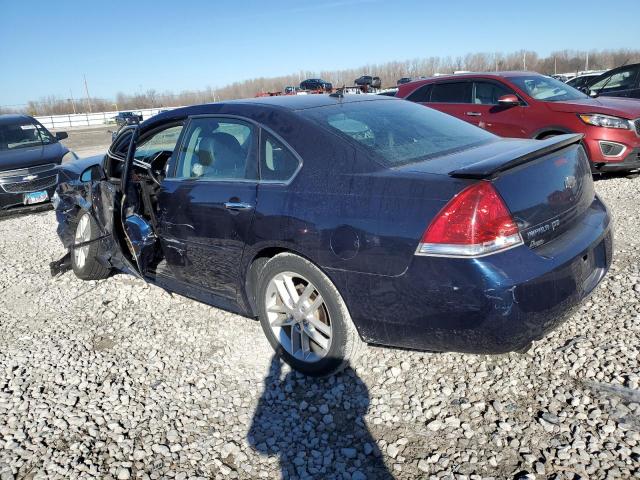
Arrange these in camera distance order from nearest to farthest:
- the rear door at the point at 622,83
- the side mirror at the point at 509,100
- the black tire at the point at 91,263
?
the black tire at the point at 91,263 → the side mirror at the point at 509,100 → the rear door at the point at 622,83

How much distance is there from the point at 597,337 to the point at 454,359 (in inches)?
36.0

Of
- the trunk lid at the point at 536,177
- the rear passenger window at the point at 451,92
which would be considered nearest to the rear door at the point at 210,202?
the trunk lid at the point at 536,177

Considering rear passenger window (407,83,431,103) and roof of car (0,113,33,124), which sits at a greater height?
roof of car (0,113,33,124)

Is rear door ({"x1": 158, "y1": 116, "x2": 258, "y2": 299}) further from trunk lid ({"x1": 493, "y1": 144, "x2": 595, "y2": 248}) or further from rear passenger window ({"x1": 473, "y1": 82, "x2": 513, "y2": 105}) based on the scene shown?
rear passenger window ({"x1": 473, "y1": 82, "x2": 513, "y2": 105})

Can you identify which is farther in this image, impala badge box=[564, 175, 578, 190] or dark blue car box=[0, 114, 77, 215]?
dark blue car box=[0, 114, 77, 215]

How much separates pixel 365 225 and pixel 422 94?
→ 281 inches

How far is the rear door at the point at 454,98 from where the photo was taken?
27.2 ft

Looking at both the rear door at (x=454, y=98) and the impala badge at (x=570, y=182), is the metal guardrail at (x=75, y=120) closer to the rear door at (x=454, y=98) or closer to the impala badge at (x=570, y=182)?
the rear door at (x=454, y=98)

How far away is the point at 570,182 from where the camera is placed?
9.18ft

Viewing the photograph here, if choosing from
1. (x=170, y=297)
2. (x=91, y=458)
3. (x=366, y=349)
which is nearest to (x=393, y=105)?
(x=366, y=349)

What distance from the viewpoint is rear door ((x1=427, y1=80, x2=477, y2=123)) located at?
27.2ft

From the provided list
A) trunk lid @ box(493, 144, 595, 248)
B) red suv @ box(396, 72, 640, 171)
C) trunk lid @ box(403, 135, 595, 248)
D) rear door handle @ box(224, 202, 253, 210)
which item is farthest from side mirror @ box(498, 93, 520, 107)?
rear door handle @ box(224, 202, 253, 210)

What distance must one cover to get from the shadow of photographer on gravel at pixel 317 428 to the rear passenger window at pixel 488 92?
6252mm

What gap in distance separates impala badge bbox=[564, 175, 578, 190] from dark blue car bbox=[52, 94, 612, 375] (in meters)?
0.01
